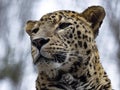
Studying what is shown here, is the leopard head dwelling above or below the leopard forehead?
below

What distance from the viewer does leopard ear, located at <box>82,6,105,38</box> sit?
7.90m

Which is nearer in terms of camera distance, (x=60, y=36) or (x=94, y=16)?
(x=60, y=36)

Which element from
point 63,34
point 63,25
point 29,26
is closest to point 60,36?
point 63,34

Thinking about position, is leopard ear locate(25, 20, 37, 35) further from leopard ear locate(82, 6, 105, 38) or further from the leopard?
leopard ear locate(82, 6, 105, 38)

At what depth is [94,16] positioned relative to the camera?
8008 millimetres

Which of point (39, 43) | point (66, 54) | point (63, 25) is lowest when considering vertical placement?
point (66, 54)

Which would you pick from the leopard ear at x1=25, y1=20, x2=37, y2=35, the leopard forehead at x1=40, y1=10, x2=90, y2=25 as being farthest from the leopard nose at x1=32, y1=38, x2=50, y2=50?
the leopard ear at x1=25, y1=20, x2=37, y2=35

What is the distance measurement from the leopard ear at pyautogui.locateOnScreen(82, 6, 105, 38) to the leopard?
34 mm

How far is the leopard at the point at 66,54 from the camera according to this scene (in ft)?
23.6

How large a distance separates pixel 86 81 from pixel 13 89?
28.4ft

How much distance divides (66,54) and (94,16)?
2.93ft

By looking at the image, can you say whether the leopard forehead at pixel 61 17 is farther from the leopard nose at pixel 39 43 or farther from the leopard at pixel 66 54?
the leopard nose at pixel 39 43

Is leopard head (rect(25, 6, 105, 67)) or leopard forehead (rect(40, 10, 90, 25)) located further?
leopard forehead (rect(40, 10, 90, 25))

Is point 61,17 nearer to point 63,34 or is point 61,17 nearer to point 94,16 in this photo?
point 63,34
